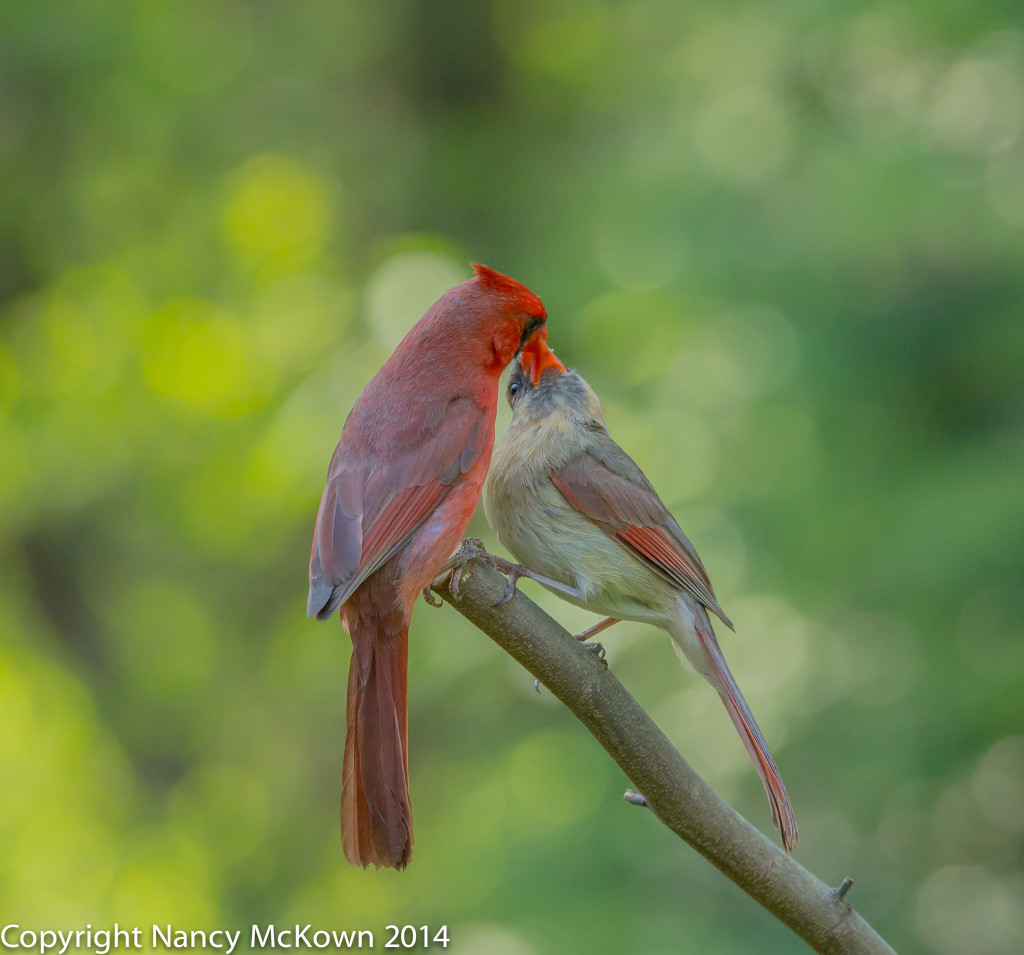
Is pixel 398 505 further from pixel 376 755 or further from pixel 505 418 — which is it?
pixel 505 418

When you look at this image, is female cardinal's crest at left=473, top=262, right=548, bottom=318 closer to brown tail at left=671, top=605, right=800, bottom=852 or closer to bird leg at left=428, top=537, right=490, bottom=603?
bird leg at left=428, top=537, right=490, bottom=603

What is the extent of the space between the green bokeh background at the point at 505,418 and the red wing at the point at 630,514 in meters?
1.57

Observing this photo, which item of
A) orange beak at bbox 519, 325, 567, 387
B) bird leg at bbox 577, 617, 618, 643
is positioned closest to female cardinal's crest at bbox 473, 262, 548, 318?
orange beak at bbox 519, 325, 567, 387

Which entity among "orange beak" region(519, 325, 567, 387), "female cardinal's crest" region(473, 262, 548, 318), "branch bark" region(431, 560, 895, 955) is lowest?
"branch bark" region(431, 560, 895, 955)

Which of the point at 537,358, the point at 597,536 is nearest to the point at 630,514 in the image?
the point at 597,536

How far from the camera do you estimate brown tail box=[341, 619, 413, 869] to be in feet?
5.04

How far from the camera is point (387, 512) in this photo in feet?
5.91

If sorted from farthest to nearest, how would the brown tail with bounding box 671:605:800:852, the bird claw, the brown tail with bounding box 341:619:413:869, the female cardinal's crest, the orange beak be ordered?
the orange beak < the female cardinal's crest < the brown tail with bounding box 671:605:800:852 < the bird claw < the brown tail with bounding box 341:619:413:869

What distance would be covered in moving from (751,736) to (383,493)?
826 millimetres

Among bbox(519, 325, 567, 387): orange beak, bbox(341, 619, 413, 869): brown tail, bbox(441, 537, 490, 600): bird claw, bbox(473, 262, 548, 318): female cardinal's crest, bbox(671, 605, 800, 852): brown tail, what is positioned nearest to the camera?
bbox(341, 619, 413, 869): brown tail

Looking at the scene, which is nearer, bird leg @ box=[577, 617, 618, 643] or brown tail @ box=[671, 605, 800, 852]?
brown tail @ box=[671, 605, 800, 852]

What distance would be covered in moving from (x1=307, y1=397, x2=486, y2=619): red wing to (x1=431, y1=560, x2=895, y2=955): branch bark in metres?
0.12

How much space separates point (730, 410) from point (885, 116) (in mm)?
1313

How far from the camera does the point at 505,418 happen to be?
11.5 feet
